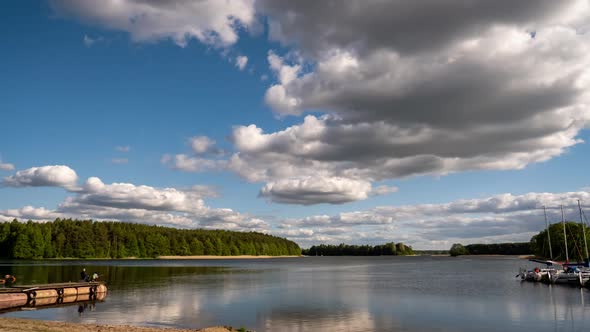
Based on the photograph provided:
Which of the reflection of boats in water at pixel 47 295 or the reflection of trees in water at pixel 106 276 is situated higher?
the reflection of boats in water at pixel 47 295

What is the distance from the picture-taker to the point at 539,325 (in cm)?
3997

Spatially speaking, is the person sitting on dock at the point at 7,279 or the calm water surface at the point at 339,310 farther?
the person sitting on dock at the point at 7,279

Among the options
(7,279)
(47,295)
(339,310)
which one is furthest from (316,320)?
(7,279)

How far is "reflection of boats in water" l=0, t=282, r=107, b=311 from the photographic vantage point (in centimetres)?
4766

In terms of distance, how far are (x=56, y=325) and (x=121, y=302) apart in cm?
2107

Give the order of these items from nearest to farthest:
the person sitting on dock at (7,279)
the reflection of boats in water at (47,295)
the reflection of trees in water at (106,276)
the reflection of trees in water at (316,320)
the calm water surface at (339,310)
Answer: the reflection of trees in water at (316,320), the calm water surface at (339,310), the reflection of boats in water at (47,295), the person sitting on dock at (7,279), the reflection of trees in water at (106,276)

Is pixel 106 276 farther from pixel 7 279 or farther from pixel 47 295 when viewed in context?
pixel 47 295

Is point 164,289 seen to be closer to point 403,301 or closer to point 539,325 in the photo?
point 403,301

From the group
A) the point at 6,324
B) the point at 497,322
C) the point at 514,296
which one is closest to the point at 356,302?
the point at 497,322

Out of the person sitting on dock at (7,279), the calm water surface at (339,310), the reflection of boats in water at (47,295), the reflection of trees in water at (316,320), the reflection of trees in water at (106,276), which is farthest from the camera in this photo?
the reflection of trees in water at (106,276)

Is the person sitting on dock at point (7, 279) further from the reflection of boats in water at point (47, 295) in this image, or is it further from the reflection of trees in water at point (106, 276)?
the reflection of boats in water at point (47, 295)

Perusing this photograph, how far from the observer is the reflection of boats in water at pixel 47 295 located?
4766 centimetres

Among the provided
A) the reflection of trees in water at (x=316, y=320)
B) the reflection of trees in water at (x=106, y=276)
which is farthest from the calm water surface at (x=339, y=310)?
the reflection of trees in water at (x=106, y=276)

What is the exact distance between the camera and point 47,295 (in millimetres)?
52812
